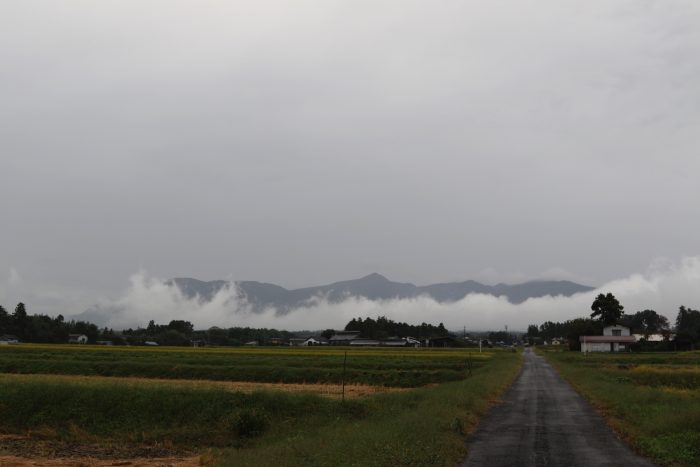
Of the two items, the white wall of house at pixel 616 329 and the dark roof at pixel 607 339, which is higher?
the white wall of house at pixel 616 329

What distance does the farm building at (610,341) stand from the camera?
135125mm

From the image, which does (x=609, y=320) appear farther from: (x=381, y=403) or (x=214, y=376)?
(x=381, y=403)

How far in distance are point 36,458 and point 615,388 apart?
3293cm

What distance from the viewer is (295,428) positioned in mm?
27609

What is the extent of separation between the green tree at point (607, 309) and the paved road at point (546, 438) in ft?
464

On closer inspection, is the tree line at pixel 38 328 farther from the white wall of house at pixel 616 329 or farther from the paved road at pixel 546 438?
the paved road at pixel 546 438

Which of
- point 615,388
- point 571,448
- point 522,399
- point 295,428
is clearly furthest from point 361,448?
point 615,388

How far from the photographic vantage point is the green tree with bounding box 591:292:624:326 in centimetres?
16388

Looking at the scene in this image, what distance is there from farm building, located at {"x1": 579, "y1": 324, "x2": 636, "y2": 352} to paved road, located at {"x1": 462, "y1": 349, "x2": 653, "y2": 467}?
356 ft

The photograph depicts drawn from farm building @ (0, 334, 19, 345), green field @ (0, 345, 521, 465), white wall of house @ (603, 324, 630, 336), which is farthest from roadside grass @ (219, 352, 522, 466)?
farm building @ (0, 334, 19, 345)

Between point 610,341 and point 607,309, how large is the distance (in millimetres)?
27929

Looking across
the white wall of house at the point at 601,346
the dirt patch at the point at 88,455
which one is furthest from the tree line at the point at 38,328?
the dirt patch at the point at 88,455

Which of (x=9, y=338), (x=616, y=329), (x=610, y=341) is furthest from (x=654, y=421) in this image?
(x=9, y=338)

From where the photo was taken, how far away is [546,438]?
22109mm
